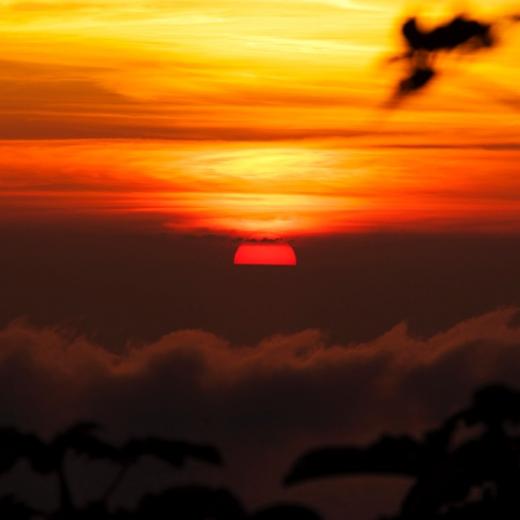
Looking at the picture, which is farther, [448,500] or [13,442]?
[13,442]

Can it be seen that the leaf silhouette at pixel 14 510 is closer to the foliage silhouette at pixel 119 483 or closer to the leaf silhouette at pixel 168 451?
the foliage silhouette at pixel 119 483

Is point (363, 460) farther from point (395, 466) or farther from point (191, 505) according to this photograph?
point (191, 505)

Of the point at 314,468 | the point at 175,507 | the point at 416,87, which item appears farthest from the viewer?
the point at 175,507

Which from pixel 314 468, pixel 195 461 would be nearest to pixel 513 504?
pixel 314 468

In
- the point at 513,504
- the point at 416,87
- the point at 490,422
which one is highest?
the point at 416,87

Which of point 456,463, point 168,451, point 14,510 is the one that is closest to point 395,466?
point 456,463

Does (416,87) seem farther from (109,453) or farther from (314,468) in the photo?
(109,453)

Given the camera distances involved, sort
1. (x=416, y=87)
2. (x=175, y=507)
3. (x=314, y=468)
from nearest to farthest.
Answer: (x=416, y=87) → (x=314, y=468) → (x=175, y=507)

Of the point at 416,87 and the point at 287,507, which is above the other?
the point at 416,87
